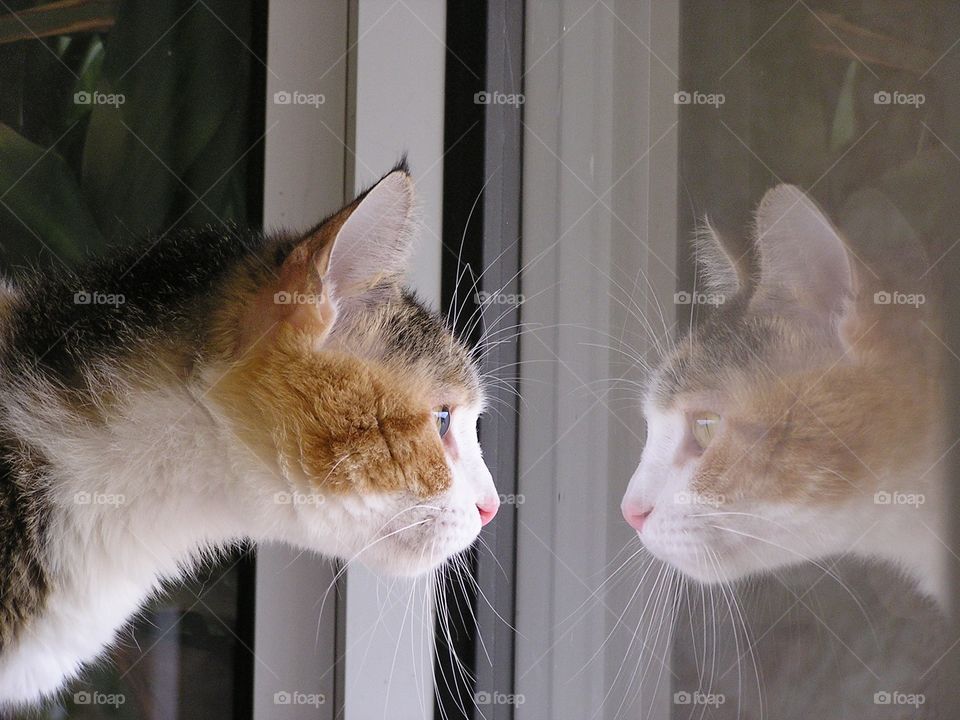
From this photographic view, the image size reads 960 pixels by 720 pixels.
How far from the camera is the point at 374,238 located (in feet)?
2.81

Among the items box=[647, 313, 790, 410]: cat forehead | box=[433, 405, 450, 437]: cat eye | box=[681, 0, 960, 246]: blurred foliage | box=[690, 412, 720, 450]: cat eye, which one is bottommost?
box=[433, 405, 450, 437]: cat eye

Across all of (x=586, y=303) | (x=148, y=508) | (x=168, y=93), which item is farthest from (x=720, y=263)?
(x=168, y=93)

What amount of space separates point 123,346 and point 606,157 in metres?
0.57

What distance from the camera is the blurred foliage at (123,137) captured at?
1166 millimetres

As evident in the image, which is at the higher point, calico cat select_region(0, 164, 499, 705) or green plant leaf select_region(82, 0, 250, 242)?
green plant leaf select_region(82, 0, 250, 242)

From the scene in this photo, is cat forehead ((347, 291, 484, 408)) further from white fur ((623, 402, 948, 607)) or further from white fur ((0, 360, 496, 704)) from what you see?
white fur ((623, 402, 948, 607))

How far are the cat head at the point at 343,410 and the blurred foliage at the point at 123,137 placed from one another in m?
0.37

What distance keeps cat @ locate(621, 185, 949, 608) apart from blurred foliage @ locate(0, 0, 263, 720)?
756 millimetres

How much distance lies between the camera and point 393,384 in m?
0.88

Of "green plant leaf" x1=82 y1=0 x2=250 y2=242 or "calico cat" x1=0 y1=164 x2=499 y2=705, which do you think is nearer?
"calico cat" x1=0 y1=164 x2=499 y2=705

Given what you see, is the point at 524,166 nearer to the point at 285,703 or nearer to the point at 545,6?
the point at 545,6

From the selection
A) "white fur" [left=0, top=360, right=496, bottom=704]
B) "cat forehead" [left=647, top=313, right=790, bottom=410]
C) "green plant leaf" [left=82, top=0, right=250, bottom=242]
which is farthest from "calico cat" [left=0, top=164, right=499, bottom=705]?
"green plant leaf" [left=82, top=0, right=250, bottom=242]

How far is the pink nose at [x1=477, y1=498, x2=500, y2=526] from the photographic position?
0.88 metres

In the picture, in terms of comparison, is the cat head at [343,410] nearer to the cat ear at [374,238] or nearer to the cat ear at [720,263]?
the cat ear at [374,238]
